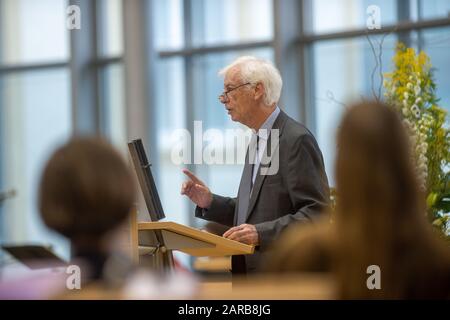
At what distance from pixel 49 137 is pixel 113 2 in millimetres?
1596

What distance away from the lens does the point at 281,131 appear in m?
3.84

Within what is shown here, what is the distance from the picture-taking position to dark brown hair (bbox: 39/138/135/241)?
5.58 ft

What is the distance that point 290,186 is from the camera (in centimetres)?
368

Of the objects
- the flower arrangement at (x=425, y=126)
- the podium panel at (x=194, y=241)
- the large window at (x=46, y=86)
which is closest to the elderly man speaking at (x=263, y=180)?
the podium panel at (x=194, y=241)

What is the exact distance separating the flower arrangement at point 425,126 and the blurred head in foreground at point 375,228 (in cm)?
267

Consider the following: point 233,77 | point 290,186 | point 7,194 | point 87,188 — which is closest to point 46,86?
point 7,194

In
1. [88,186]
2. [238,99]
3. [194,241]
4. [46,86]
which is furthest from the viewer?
[46,86]

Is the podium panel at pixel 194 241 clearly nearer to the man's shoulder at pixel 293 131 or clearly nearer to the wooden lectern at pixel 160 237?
the wooden lectern at pixel 160 237

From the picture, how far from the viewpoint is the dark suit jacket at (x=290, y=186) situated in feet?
12.0

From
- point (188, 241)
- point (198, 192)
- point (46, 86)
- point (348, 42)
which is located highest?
point (348, 42)

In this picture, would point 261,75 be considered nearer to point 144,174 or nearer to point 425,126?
point 144,174

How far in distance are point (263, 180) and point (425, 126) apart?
44.6 inches
